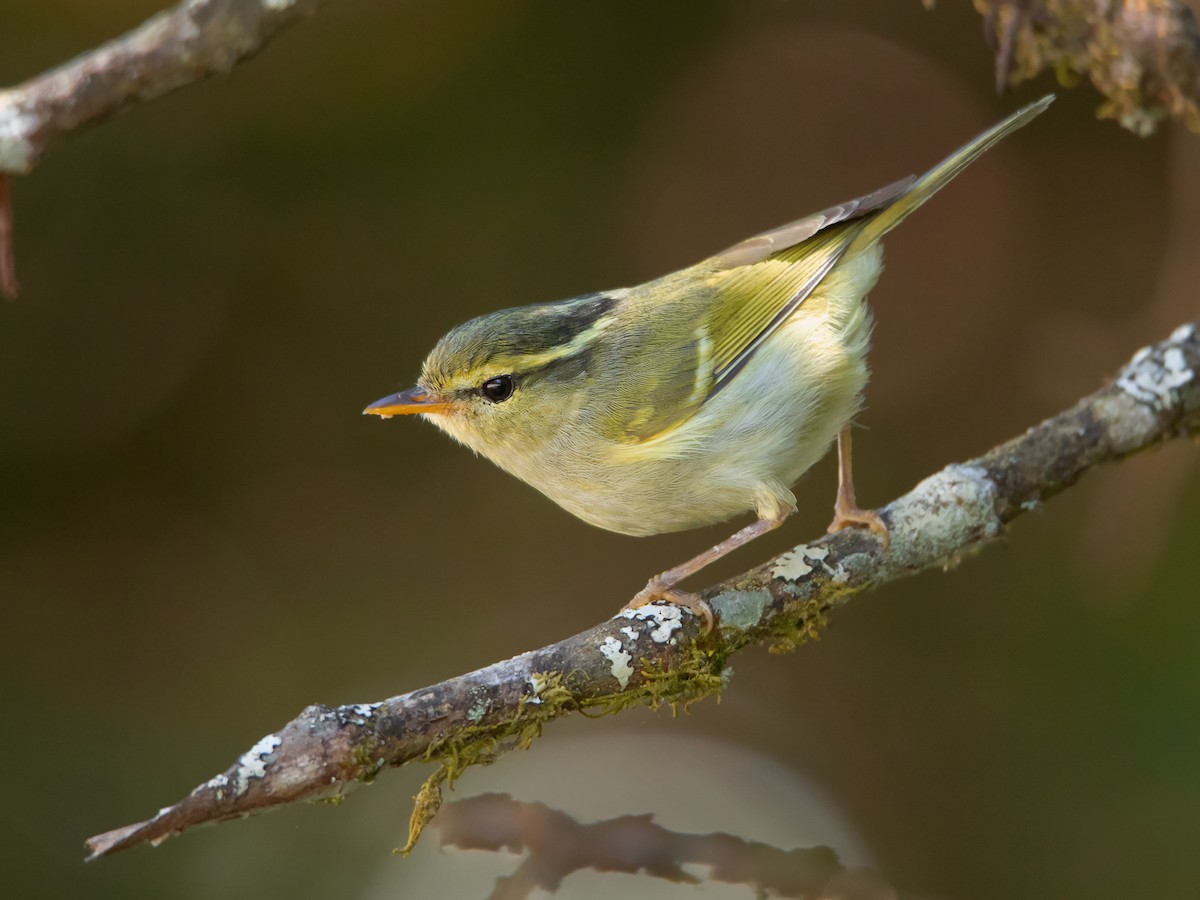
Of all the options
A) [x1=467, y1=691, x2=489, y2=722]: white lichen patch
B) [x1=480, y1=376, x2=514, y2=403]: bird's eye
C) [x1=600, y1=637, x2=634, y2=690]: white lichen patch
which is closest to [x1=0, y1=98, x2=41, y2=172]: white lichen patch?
[x1=480, y1=376, x2=514, y2=403]: bird's eye

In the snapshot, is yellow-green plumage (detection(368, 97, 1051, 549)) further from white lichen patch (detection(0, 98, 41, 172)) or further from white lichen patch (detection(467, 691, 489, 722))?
white lichen patch (detection(0, 98, 41, 172))

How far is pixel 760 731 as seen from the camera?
14.5 feet

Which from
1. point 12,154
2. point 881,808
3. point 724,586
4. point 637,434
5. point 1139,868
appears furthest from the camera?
point 881,808

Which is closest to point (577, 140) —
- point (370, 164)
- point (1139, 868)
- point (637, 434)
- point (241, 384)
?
point (370, 164)

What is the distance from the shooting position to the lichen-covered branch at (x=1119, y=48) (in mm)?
2941

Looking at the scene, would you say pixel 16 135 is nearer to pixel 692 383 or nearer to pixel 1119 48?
pixel 692 383

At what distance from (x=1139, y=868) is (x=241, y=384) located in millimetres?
3934

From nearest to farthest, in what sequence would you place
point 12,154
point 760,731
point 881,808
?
point 12,154 → point 881,808 → point 760,731

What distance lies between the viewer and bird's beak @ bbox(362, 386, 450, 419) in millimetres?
3027

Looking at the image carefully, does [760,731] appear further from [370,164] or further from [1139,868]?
[370,164]

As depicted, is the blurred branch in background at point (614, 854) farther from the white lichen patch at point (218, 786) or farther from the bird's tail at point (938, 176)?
the bird's tail at point (938, 176)

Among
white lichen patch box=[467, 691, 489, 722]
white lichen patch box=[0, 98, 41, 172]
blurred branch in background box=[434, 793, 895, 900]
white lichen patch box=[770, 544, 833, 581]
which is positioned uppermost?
white lichen patch box=[0, 98, 41, 172]

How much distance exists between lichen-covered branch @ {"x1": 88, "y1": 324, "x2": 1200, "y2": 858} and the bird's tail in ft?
2.45

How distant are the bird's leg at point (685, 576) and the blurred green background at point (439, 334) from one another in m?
1.68
